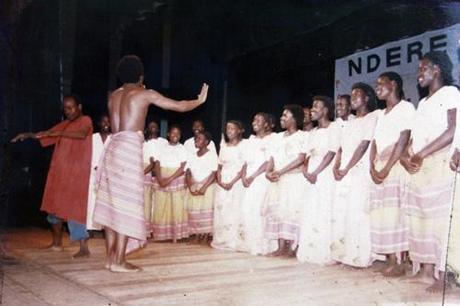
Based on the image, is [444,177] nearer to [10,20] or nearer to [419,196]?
[419,196]

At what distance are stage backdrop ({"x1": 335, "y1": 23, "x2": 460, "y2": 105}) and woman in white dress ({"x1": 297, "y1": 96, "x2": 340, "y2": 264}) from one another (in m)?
1.23

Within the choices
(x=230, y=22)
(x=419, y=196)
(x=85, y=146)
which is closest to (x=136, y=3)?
(x=230, y=22)

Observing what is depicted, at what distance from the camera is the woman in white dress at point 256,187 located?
5.42 m

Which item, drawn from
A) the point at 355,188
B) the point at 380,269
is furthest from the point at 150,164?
the point at 380,269

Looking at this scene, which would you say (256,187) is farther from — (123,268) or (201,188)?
(123,268)

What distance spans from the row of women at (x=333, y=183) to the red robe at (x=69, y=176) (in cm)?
168

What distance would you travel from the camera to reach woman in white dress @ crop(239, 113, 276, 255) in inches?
213

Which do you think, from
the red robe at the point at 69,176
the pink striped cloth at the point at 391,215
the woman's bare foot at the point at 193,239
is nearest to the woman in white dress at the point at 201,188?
the woman's bare foot at the point at 193,239

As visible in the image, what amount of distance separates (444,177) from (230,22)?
328 centimetres

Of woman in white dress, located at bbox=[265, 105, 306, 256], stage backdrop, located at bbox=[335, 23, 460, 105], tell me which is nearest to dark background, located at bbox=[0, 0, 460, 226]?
stage backdrop, located at bbox=[335, 23, 460, 105]

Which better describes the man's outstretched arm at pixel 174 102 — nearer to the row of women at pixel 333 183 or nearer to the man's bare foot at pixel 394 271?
the row of women at pixel 333 183

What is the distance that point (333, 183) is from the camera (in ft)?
15.7

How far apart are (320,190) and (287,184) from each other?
51 cm

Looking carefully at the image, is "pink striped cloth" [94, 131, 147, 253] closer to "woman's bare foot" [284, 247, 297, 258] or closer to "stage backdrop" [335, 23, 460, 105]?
"woman's bare foot" [284, 247, 297, 258]
